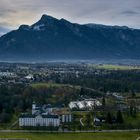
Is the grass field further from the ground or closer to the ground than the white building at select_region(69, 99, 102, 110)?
closer to the ground

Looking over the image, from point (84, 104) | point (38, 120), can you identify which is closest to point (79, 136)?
point (38, 120)

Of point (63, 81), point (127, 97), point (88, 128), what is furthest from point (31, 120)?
point (63, 81)

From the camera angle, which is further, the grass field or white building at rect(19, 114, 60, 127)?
white building at rect(19, 114, 60, 127)

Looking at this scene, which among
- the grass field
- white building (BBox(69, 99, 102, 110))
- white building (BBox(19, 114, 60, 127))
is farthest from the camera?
white building (BBox(69, 99, 102, 110))

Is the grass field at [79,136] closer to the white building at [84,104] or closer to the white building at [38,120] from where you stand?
the white building at [38,120]

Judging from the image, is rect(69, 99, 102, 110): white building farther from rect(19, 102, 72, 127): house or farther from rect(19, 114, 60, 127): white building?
rect(19, 114, 60, 127): white building

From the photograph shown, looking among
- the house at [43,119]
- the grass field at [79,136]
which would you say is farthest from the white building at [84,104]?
the grass field at [79,136]

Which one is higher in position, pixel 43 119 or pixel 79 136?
pixel 43 119

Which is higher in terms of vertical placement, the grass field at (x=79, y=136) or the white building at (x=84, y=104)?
the white building at (x=84, y=104)

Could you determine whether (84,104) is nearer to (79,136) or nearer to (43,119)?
(43,119)

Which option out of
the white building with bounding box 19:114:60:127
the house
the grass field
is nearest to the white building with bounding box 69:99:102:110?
the house

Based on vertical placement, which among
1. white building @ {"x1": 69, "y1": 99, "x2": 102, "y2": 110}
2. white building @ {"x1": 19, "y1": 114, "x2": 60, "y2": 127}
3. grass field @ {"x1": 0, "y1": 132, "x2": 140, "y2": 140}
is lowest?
grass field @ {"x1": 0, "y1": 132, "x2": 140, "y2": 140}

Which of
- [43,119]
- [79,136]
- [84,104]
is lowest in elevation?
[79,136]
